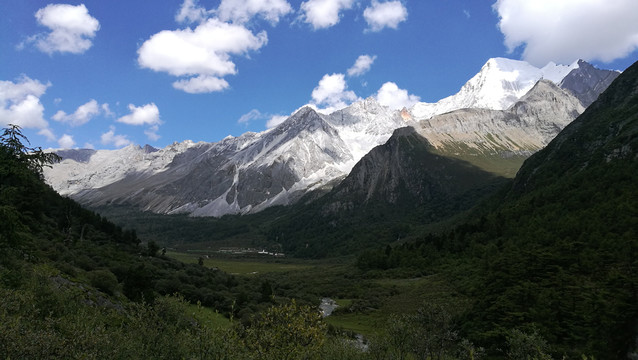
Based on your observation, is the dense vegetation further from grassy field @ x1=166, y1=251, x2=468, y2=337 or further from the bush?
grassy field @ x1=166, y1=251, x2=468, y2=337

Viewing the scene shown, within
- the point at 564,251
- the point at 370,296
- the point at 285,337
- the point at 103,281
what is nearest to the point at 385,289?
the point at 370,296

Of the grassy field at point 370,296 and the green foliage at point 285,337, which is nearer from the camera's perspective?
the green foliage at point 285,337

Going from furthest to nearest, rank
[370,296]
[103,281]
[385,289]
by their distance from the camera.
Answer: [385,289] < [370,296] < [103,281]

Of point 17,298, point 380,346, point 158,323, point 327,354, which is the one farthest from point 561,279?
point 17,298

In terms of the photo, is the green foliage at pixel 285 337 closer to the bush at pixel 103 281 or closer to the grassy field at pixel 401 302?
the bush at pixel 103 281

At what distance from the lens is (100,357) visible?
56.9ft

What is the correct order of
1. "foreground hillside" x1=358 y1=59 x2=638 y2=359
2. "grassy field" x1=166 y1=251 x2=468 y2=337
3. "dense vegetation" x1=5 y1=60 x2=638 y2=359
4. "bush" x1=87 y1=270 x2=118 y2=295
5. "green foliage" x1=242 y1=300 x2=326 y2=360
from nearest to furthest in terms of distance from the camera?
"green foliage" x1=242 y1=300 x2=326 y2=360 < "dense vegetation" x1=5 y1=60 x2=638 y2=359 < "bush" x1=87 y1=270 x2=118 y2=295 < "foreground hillside" x1=358 y1=59 x2=638 y2=359 < "grassy field" x1=166 y1=251 x2=468 y2=337

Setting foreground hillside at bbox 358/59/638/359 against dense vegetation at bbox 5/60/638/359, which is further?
foreground hillside at bbox 358/59/638/359

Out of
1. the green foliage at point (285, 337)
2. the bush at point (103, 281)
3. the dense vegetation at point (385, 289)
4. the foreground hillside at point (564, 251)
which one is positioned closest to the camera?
the green foliage at point (285, 337)

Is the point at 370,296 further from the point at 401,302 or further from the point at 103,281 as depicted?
the point at 103,281

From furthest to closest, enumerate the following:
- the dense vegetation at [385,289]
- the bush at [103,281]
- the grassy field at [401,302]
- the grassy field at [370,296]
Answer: the grassy field at [370,296] < the grassy field at [401,302] < the bush at [103,281] < the dense vegetation at [385,289]

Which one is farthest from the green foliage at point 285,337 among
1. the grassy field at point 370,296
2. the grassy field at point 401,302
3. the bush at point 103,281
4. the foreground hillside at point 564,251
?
the grassy field at point 401,302

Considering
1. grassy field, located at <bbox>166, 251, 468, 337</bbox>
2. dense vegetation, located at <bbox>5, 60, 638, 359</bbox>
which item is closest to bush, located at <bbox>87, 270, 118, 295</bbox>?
dense vegetation, located at <bbox>5, 60, 638, 359</bbox>

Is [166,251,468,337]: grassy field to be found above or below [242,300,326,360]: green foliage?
below
